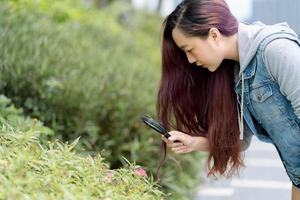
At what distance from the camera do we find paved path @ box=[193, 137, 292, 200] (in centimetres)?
568

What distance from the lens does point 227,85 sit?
306 cm

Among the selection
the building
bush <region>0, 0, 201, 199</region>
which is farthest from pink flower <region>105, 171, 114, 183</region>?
the building

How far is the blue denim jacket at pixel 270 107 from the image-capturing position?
2.79 m

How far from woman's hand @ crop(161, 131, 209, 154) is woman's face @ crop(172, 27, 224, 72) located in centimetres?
43

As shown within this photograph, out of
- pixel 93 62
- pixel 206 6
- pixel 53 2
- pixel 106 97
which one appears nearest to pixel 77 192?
pixel 206 6

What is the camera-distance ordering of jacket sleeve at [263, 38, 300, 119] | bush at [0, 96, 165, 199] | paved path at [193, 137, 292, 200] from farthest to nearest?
paved path at [193, 137, 292, 200], jacket sleeve at [263, 38, 300, 119], bush at [0, 96, 165, 199]

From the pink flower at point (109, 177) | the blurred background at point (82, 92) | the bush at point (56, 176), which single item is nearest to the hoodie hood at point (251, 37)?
the bush at point (56, 176)

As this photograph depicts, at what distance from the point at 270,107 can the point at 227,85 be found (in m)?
0.28

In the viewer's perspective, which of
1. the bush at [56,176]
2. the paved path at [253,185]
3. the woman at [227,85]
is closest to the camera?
the bush at [56,176]

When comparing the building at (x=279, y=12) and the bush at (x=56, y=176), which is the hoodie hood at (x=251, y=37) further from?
the building at (x=279, y=12)

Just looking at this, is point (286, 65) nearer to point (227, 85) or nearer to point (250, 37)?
point (250, 37)

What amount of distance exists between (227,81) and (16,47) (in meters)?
2.01

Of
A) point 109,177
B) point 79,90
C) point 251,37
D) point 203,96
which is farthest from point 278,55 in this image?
point 79,90

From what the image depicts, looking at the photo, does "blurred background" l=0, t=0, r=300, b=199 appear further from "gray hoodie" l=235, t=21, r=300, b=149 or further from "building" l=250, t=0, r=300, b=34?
"building" l=250, t=0, r=300, b=34
